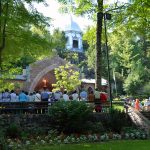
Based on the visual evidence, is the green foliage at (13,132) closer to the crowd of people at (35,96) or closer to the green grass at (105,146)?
the green grass at (105,146)

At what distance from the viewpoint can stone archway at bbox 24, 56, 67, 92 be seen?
49.1m

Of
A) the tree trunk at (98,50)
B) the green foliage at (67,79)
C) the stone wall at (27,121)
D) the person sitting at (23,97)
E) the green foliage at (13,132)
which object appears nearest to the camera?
the green foliage at (13,132)

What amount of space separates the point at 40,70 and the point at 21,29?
32.0 metres

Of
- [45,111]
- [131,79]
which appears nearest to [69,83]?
[131,79]

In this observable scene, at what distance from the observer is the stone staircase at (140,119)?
21123mm

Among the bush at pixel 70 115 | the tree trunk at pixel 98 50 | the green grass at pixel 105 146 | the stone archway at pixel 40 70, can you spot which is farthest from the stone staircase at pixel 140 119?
the stone archway at pixel 40 70

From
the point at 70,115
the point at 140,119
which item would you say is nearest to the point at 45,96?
the point at 70,115

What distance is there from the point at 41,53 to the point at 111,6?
6.92m

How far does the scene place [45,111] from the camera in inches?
877

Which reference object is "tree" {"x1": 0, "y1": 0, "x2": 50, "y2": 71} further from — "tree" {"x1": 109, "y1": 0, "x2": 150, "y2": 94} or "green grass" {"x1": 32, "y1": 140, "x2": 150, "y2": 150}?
"tree" {"x1": 109, "y1": 0, "x2": 150, "y2": 94}

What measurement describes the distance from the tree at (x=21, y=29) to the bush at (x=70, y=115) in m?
2.96

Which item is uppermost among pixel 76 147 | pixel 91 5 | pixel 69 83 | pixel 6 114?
pixel 91 5

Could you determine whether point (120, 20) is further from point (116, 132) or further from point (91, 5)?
point (116, 132)

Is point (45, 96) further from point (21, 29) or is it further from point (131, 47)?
point (131, 47)
